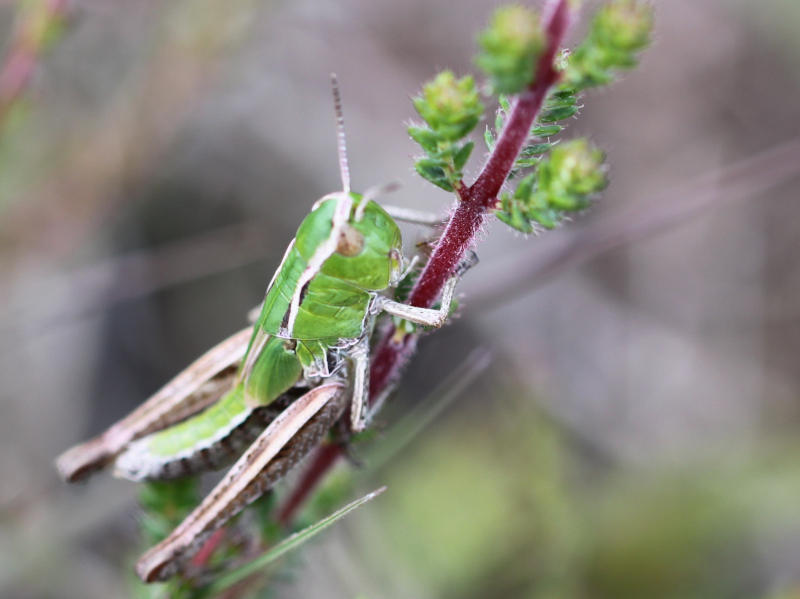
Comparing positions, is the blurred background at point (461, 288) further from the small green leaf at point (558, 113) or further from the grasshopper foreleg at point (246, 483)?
the small green leaf at point (558, 113)

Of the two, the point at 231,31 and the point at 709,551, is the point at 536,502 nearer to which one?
the point at 709,551

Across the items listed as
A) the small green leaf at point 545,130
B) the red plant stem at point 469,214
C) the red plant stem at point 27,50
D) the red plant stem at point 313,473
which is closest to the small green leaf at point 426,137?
the red plant stem at point 469,214

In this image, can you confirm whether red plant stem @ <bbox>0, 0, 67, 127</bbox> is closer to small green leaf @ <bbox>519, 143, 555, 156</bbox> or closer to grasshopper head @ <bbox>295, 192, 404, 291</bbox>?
grasshopper head @ <bbox>295, 192, 404, 291</bbox>

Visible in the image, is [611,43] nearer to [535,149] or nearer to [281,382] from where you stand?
[535,149]

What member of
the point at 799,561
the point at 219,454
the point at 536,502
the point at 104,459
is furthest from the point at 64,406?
the point at 799,561

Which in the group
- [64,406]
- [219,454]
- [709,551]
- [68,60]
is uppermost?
[68,60]

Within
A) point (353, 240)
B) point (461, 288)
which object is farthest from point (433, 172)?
point (461, 288)
